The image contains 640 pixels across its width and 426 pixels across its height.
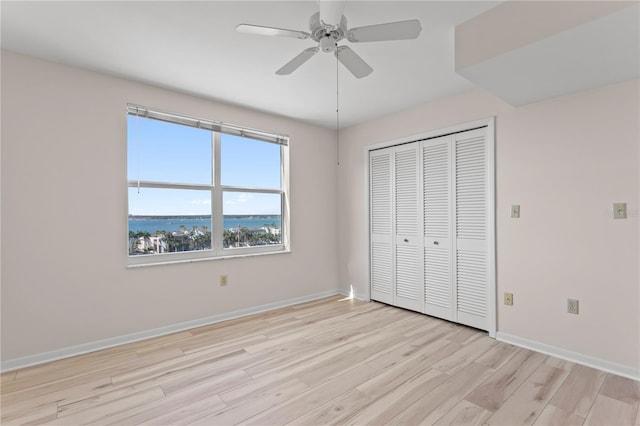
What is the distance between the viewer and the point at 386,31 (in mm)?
1729

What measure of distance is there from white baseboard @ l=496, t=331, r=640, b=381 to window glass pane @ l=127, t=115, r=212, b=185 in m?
3.47

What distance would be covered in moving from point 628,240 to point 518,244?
74 centimetres

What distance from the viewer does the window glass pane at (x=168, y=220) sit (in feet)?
10.3

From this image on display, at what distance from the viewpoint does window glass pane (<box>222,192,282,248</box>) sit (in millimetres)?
3779

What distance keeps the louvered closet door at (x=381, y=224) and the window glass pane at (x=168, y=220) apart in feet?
7.01

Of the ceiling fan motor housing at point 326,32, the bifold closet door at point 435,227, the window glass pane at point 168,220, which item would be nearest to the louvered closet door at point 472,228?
the bifold closet door at point 435,227

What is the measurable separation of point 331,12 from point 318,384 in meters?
2.33

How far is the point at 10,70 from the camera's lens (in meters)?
2.46

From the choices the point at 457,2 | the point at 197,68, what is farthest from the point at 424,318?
the point at 197,68

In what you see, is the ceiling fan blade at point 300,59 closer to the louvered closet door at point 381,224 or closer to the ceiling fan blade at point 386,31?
the ceiling fan blade at point 386,31

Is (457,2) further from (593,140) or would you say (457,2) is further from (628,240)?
(628,240)

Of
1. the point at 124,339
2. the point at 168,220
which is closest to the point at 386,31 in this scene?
the point at 168,220

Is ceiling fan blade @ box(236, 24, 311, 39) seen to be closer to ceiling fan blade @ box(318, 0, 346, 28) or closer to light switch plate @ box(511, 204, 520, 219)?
ceiling fan blade @ box(318, 0, 346, 28)

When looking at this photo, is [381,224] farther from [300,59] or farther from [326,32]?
[326,32]
